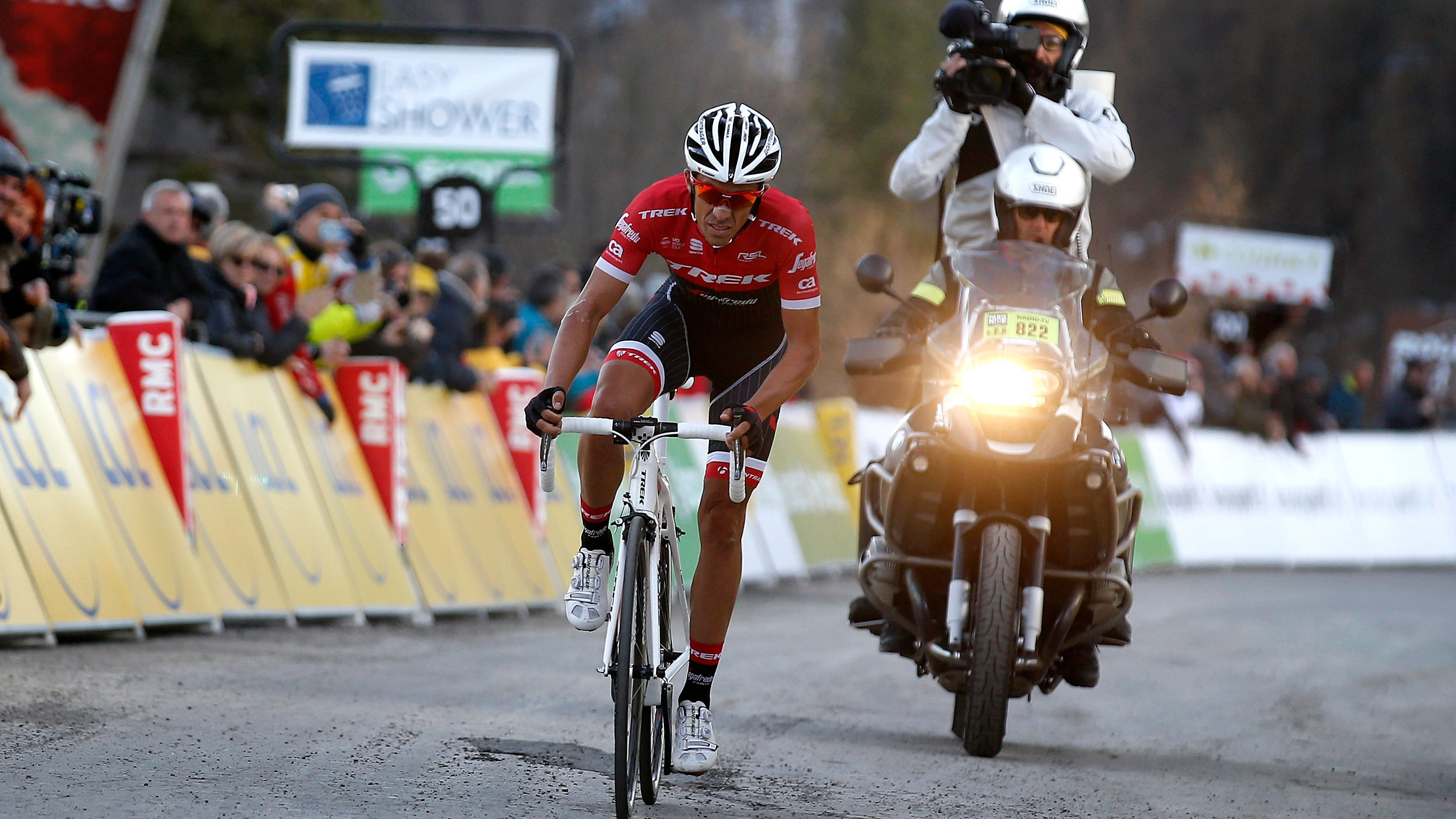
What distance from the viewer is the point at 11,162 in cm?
855

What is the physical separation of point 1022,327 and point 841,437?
11355mm

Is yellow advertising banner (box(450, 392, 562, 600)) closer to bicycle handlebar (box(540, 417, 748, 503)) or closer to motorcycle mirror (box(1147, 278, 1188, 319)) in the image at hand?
motorcycle mirror (box(1147, 278, 1188, 319))

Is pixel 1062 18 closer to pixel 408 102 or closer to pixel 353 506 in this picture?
pixel 353 506

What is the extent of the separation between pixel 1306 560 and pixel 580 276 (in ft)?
35.4

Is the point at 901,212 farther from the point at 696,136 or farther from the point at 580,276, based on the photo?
the point at 696,136

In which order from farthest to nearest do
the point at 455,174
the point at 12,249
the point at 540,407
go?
the point at 455,174, the point at 12,249, the point at 540,407

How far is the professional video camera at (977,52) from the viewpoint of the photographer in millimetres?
7707

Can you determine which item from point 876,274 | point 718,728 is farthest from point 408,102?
point 718,728

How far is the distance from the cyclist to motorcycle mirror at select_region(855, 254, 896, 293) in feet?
2.95

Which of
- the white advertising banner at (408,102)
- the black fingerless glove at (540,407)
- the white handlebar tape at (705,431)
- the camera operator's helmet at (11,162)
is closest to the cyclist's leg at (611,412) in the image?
the black fingerless glove at (540,407)

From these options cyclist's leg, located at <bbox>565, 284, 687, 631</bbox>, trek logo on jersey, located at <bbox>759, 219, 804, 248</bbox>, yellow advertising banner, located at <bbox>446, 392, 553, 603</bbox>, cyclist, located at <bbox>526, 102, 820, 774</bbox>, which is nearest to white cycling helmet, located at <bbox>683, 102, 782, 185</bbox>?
cyclist, located at <bbox>526, 102, 820, 774</bbox>

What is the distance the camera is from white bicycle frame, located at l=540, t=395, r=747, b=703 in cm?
565

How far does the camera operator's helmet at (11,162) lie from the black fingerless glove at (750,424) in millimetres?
4369

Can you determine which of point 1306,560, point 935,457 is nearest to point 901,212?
point 1306,560
